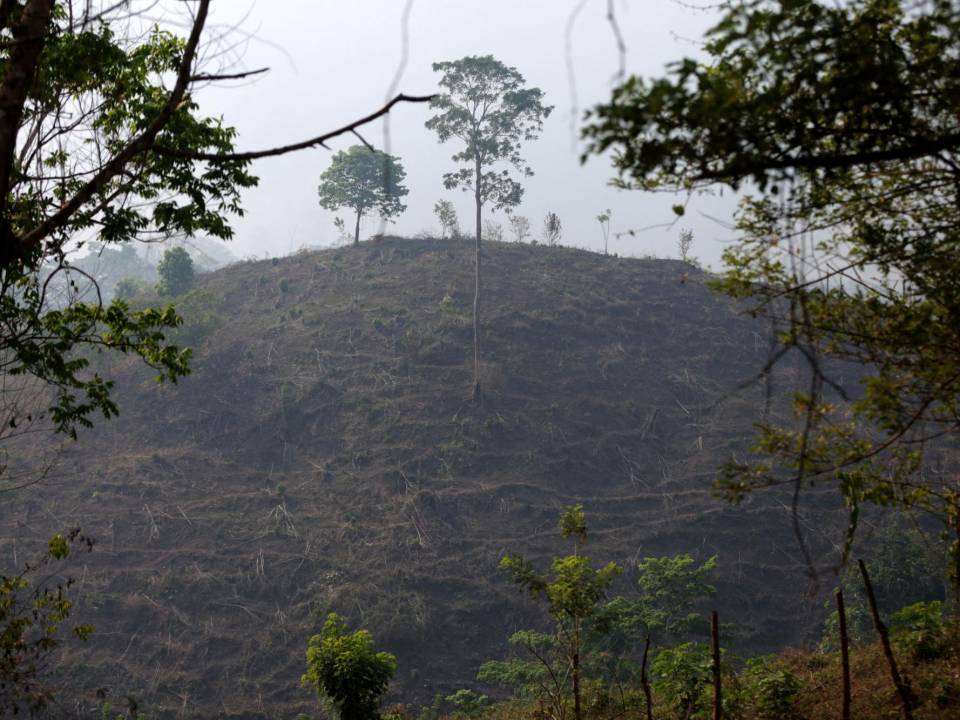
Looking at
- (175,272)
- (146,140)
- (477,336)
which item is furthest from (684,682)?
(175,272)

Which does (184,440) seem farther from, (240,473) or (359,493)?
(359,493)

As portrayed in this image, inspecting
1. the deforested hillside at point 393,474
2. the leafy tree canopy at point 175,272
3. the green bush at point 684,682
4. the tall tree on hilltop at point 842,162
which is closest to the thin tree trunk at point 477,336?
the deforested hillside at point 393,474

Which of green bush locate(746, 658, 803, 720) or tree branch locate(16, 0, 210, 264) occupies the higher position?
tree branch locate(16, 0, 210, 264)

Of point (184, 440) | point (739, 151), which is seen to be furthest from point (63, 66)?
point (184, 440)

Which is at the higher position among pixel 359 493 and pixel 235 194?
pixel 235 194

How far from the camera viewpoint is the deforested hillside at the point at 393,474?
15922mm

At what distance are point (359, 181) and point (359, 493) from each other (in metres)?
17.3

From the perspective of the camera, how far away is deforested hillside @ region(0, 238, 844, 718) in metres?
15.9

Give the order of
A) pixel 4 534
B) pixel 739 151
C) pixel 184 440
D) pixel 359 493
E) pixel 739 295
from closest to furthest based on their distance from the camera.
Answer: pixel 739 151 < pixel 739 295 < pixel 4 534 < pixel 359 493 < pixel 184 440

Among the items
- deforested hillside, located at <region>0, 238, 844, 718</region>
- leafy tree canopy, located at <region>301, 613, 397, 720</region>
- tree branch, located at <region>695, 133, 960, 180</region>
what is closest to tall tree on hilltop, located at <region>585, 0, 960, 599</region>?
tree branch, located at <region>695, 133, 960, 180</region>

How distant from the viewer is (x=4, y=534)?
18.6 meters

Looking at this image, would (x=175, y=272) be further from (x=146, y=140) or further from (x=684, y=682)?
(x=146, y=140)

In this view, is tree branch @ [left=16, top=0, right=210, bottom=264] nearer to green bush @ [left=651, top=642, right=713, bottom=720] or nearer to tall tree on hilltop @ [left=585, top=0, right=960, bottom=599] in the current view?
tall tree on hilltop @ [left=585, top=0, right=960, bottom=599]

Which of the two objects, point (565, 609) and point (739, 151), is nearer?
point (739, 151)
